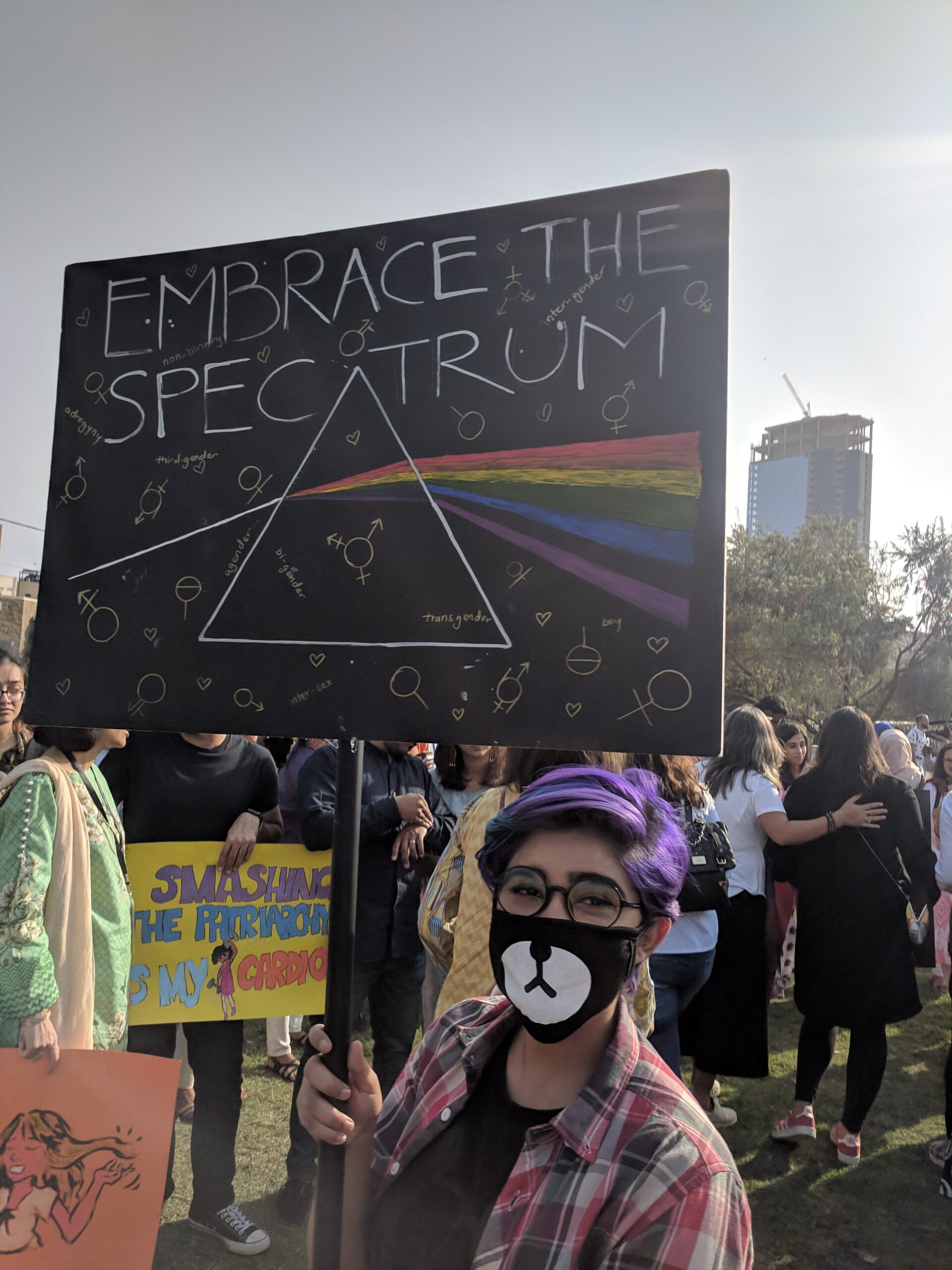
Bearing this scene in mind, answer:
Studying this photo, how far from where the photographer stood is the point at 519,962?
1438mm

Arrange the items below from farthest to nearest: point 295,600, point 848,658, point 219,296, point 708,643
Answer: point 848,658
point 219,296
point 295,600
point 708,643

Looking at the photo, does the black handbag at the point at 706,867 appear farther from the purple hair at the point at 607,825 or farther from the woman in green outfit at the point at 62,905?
the woman in green outfit at the point at 62,905

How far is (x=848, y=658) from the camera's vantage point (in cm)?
2381

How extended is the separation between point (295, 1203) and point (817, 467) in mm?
103361

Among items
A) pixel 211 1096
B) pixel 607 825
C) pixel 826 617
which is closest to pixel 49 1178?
pixel 211 1096

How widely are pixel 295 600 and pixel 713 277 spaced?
36.6 inches

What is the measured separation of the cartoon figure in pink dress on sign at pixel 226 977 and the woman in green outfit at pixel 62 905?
1.96 ft

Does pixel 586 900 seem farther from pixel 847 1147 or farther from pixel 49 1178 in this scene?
pixel 847 1147

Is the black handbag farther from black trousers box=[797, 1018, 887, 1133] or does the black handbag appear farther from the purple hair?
the purple hair

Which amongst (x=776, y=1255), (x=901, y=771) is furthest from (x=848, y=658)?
(x=776, y=1255)

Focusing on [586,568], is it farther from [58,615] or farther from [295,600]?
[58,615]

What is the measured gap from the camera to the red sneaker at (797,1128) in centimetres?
428

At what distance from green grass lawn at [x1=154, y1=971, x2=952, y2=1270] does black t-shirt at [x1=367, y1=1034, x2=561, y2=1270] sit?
7.29 feet

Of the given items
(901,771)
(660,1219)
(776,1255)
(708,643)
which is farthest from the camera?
(901,771)
